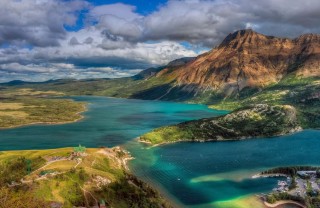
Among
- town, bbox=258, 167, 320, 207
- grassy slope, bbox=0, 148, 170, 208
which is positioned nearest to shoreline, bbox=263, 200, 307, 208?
town, bbox=258, 167, 320, 207

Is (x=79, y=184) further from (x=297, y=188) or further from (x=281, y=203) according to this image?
(x=297, y=188)

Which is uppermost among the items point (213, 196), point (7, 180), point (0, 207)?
point (0, 207)

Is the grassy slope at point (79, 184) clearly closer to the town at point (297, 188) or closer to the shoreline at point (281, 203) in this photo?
the shoreline at point (281, 203)

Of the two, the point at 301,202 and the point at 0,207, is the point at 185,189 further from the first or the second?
the point at 0,207

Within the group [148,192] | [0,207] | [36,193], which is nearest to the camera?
[0,207]

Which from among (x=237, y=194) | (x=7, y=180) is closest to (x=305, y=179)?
(x=237, y=194)

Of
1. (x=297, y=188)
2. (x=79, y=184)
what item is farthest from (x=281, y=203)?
(x=79, y=184)

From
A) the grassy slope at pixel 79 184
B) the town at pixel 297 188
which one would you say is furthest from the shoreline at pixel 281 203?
the grassy slope at pixel 79 184

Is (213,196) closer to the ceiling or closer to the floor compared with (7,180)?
closer to the floor
